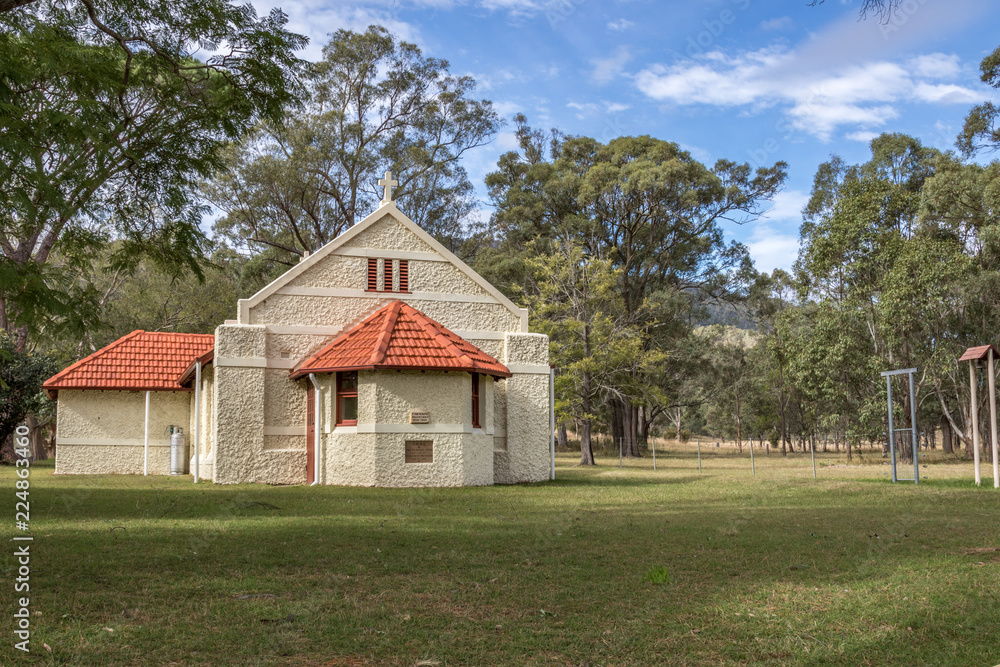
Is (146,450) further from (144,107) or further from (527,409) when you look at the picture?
(144,107)

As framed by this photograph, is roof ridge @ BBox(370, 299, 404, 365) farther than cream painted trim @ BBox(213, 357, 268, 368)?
No

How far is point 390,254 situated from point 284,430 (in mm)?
5614

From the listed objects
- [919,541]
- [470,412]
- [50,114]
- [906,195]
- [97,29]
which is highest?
[906,195]

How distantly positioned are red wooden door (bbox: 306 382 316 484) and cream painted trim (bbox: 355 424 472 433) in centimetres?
224

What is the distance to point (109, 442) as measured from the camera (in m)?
24.9

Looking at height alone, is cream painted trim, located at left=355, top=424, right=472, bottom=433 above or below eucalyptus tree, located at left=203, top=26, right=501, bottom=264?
below

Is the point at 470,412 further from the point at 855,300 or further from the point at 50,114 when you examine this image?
the point at 855,300

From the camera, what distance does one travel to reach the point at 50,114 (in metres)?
9.07

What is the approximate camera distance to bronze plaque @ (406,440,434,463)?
19086 mm

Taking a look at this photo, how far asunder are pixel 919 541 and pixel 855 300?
101ft

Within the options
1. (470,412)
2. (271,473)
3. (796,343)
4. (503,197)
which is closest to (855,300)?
(796,343)

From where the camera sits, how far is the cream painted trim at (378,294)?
2161 cm

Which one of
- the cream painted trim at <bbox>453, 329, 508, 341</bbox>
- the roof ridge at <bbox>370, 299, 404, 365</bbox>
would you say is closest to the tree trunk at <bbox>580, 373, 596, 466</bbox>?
the cream painted trim at <bbox>453, 329, 508, 341</bbox>

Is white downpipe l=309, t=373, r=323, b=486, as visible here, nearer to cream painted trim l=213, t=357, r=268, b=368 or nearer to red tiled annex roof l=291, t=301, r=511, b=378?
red tiled annex roof l=291, t=301, r=511, b=378
